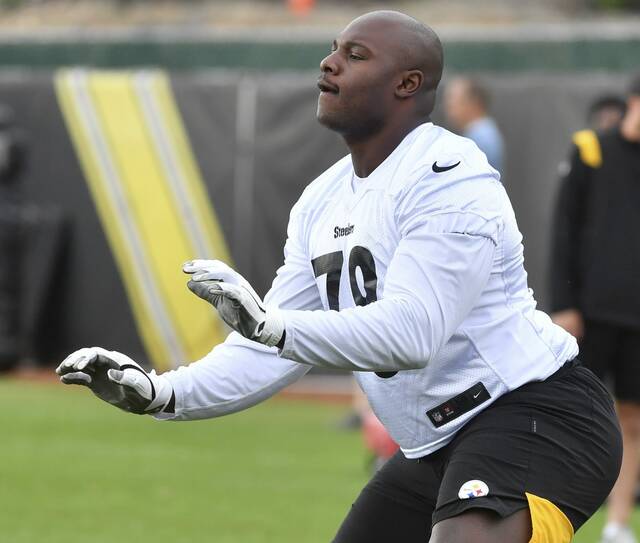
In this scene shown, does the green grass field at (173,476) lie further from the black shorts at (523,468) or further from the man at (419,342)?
the man at (419,342)

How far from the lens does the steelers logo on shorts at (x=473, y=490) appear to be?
162 inches

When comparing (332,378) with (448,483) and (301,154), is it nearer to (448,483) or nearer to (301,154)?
(301,154)

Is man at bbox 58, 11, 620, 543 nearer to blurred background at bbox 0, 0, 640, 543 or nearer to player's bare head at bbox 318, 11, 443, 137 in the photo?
player's bare head at bbox 318, 11, 443, 137

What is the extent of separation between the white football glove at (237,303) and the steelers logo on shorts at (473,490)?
66 centimetres

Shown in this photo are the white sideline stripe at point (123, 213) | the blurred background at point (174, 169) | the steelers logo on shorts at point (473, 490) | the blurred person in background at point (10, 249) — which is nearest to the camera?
the steelers logo on shorts at point (473, 490)

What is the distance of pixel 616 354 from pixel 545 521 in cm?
397

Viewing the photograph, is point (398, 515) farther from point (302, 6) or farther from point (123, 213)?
point (302, 6)

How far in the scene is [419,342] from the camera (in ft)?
13.1

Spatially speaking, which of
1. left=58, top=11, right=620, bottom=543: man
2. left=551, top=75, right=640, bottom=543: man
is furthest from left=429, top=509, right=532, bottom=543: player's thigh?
left=551, top=75, right=640, bottom=543: man

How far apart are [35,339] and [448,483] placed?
40.7ft

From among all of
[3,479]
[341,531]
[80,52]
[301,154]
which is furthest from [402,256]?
[80,52]

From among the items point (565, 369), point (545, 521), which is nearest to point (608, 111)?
point (565, 369)

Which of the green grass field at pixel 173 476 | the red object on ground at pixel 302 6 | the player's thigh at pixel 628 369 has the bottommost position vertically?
the green grass field at pixel 173 476

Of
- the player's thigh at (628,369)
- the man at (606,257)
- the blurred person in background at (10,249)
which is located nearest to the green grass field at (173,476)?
the player's thigh at (628,369)
